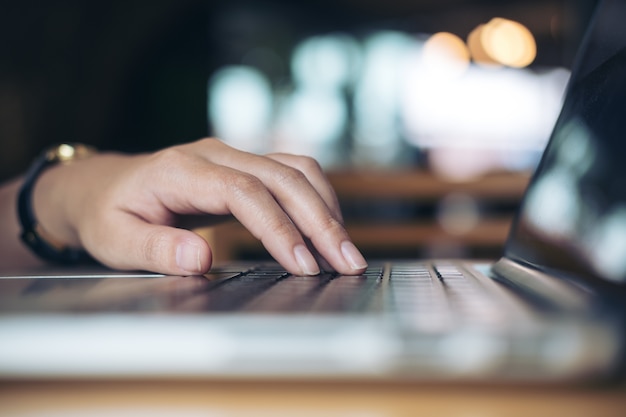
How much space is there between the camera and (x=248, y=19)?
16.6 feet

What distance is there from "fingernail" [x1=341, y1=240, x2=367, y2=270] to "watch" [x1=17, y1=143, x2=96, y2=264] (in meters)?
0.35

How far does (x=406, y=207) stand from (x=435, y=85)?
1.00 meters

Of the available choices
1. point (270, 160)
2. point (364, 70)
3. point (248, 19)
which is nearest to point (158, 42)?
point (248, 19)

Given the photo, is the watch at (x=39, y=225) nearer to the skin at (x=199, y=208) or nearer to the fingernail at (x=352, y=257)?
the skin at (x=199, y=208)

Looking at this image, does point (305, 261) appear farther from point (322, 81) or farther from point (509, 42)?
point (509, 42)

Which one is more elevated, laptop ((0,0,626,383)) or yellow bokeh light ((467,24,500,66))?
yellow bokeh light ((467,24,500,66))

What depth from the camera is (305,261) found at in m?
0.56

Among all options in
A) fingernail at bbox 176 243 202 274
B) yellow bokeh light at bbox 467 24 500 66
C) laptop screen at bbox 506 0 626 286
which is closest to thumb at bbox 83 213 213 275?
fingernail at bbox 176 243 202 274

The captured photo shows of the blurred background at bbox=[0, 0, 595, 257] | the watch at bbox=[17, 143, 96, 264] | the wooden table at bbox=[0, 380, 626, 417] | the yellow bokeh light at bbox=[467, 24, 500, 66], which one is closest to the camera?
the wooden table at bbox=[0, 380, 626, 417]

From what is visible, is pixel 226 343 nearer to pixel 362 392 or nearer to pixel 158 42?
pixel 362 392

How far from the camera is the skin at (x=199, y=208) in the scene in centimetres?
56

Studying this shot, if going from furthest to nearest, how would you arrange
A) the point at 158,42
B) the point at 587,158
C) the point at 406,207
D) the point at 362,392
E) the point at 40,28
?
the point at 406,207
the point at 158,42
the point at 40,28
the point at 587,158
the point at 362,392

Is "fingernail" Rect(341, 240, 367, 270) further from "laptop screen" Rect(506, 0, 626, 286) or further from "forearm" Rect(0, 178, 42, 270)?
"forearm" Rect(0, 178, 42, 270)

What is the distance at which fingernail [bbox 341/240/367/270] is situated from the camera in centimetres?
57
